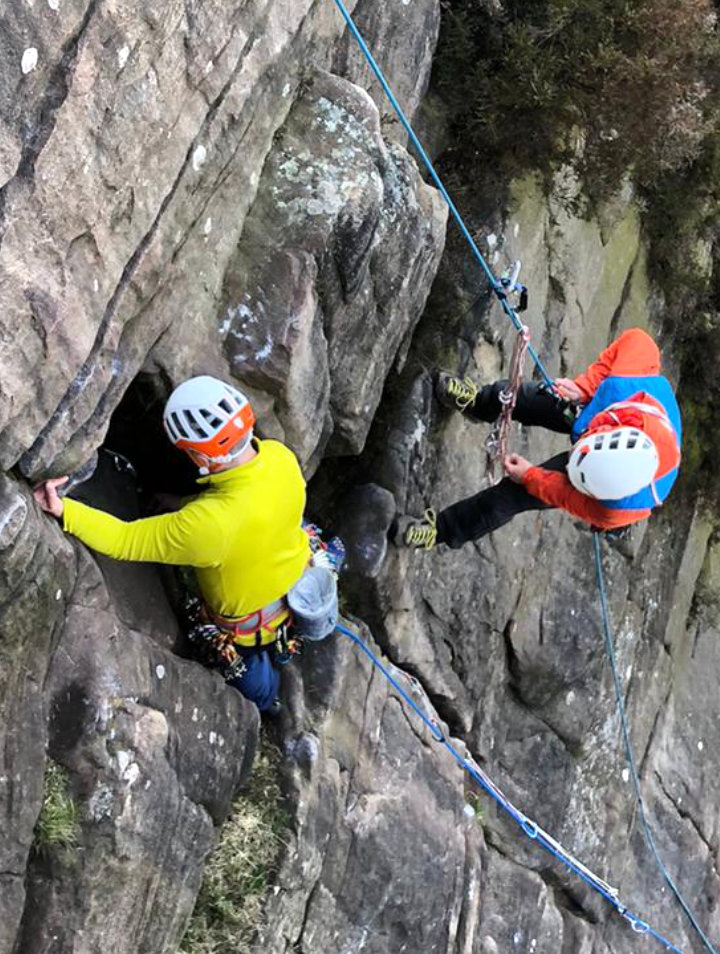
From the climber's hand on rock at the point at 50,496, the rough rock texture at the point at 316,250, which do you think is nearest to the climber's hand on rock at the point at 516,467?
the rough rock texture at the point at 316,250

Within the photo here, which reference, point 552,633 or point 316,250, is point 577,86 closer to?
point 316,250

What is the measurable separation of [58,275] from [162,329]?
1136mm

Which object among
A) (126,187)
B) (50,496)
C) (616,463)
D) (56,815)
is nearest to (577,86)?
(616,463)

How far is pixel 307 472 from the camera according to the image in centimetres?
727

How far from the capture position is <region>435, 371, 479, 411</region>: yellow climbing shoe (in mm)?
8445

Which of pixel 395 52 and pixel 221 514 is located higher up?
pixel 395 52

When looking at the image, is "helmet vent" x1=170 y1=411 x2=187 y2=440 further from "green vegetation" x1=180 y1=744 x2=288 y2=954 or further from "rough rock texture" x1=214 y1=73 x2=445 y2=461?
"green vegetation" x1=180 y1=744 x2=288 y2=954

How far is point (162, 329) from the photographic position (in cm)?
563

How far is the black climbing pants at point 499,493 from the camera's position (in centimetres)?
788

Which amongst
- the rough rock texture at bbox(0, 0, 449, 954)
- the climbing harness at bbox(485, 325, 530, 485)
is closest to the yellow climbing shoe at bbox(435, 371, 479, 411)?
the climbing harness at bbox(485, 325, 530, 485)

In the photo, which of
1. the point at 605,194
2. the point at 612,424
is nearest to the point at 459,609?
the point at 612,424

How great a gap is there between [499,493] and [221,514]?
120 inches

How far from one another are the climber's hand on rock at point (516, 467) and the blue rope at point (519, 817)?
1730mm

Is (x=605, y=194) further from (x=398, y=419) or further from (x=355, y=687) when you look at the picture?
(x=355, y=687)
